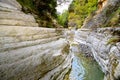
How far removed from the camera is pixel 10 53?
2053 mm

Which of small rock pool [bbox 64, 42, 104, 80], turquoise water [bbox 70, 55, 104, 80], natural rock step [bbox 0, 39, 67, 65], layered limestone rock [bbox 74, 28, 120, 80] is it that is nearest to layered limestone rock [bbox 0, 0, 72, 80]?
natural rock step [bbox 0, 39, 67, 65]

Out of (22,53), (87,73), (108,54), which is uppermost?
(22,53)

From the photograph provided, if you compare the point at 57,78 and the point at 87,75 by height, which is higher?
the point at 57,78

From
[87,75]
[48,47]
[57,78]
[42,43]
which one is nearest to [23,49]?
[42,43]

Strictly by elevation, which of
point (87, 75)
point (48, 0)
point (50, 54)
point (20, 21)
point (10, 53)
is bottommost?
point (87, 75)

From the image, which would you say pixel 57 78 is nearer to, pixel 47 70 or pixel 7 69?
pixel 47 70

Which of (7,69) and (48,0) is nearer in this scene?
(7,69)

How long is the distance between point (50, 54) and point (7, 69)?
143 cm

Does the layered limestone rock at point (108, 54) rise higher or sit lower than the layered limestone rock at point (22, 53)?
lower

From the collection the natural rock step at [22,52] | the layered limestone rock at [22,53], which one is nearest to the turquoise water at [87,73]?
the layered limestone rock at [22,53]

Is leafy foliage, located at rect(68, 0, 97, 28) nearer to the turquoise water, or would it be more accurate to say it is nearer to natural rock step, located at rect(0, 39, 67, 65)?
the turquoise water

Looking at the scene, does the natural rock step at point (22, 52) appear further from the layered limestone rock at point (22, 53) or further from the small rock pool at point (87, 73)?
the small rock pool at point (87, 73)

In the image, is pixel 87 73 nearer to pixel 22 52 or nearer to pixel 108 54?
pixel 108 54

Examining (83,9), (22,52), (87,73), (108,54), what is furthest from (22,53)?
(83,9)
